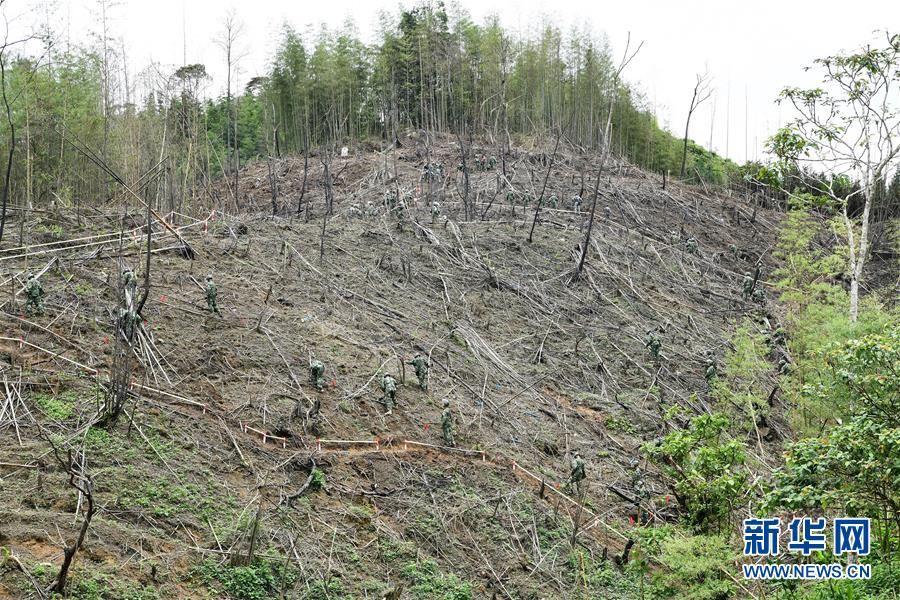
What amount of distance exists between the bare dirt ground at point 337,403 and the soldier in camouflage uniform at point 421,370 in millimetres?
107

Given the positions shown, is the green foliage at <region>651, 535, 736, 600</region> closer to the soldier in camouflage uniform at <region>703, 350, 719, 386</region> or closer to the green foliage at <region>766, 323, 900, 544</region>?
the green foliage at <region>766, 323, 900, 544</region>

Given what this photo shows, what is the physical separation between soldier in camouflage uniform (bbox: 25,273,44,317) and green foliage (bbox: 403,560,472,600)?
11.8 feet

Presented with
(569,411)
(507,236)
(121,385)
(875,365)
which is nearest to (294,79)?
(507,236)

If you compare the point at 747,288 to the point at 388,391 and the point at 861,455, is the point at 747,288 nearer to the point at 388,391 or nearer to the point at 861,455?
the point at 388,391

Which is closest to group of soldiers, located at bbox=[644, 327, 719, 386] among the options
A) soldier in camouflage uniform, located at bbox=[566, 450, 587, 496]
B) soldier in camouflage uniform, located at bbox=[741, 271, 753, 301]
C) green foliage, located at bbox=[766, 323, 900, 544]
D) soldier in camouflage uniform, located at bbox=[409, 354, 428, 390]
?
soldier in camouflage uniform, located at bbox=[741, 271, 753, 301]

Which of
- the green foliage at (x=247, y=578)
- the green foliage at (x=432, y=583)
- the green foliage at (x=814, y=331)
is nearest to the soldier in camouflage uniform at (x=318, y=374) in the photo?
the green foliage at (x=432, y=583)

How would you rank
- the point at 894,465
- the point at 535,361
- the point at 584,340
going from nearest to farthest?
the point at 894,465 → the point at 535,361 → the point at 584,340

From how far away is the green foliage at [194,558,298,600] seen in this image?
475 cm

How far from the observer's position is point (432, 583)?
5.54 m

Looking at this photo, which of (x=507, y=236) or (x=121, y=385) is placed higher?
(x=507, y=236)

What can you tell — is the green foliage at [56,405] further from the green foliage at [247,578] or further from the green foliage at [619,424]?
the green foliage at [619,424]

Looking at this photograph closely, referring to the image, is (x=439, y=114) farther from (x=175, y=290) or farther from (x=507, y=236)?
(x=175, y=290)

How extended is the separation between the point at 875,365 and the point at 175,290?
19.8ft

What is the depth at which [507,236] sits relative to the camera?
12469mm
